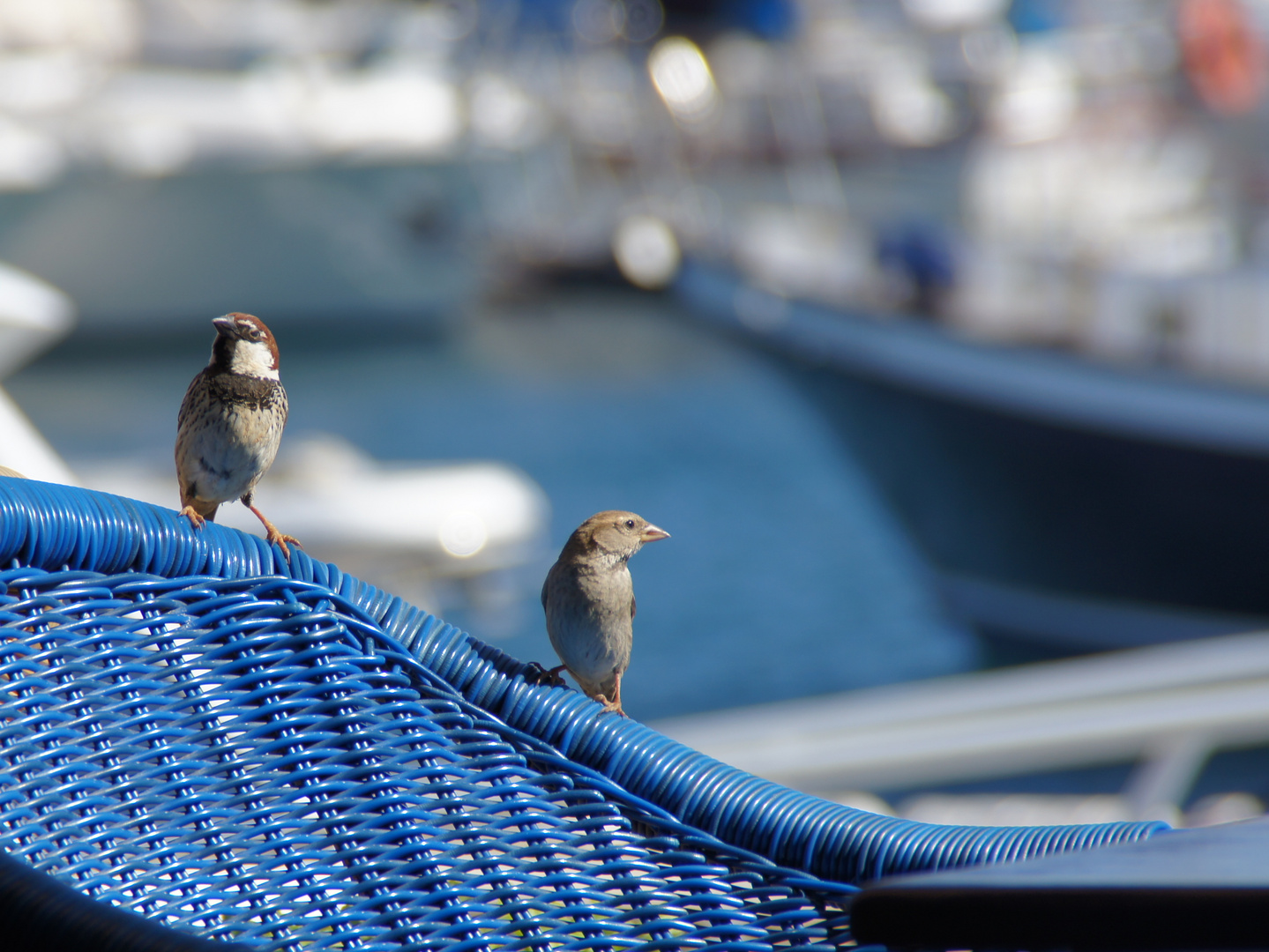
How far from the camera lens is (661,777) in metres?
1.81

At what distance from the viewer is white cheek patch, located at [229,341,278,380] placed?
1799 millimetres

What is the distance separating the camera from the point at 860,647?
9.59 metres

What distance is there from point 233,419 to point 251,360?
9 cm

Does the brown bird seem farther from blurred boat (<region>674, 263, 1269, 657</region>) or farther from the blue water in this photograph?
the blue water

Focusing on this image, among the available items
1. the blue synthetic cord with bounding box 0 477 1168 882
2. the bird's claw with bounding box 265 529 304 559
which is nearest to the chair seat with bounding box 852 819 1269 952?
the blue synthetic cord with bounding box 0 477 1168 882

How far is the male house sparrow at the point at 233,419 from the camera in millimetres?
1774

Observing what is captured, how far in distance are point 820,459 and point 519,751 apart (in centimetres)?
1249

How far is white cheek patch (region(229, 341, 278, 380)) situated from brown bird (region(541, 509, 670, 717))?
1.60 ft

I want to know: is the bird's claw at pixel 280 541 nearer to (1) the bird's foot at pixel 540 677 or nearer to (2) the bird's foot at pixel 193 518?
(2) the bird's foot at pixel 193 518

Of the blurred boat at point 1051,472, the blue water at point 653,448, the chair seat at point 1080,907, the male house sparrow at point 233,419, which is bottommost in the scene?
the blue water at point 653,448

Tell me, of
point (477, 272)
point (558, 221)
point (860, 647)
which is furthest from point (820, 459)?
point (558, 221)

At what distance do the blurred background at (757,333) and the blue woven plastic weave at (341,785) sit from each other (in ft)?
2.69

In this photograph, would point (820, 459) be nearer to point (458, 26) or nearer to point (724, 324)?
point (724, 324)

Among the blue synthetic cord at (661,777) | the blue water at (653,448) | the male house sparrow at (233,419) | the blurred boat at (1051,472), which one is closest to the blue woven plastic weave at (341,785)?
the blue synthetic cord at (661,777)
